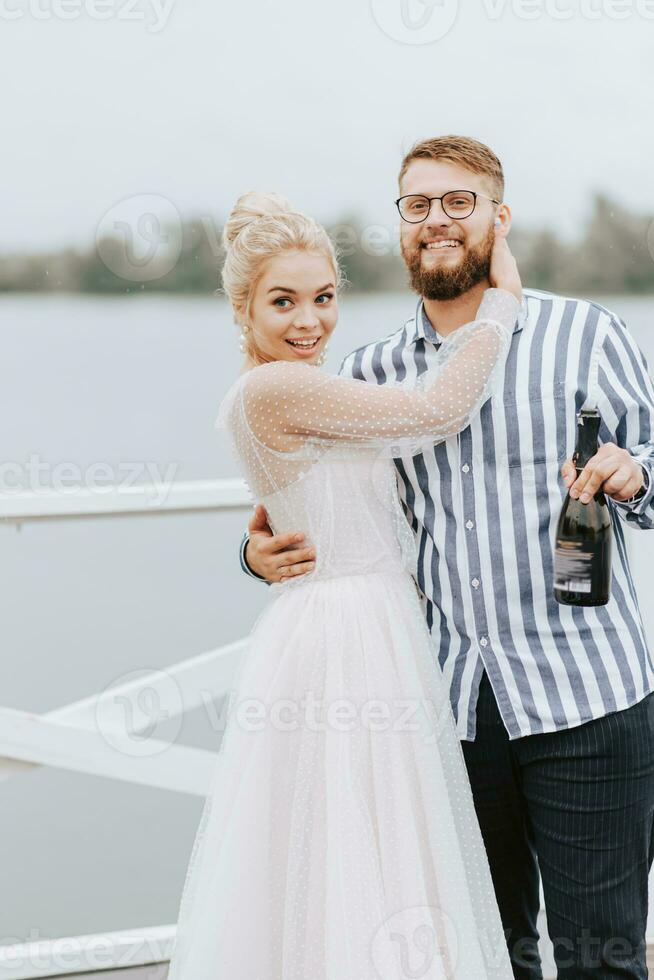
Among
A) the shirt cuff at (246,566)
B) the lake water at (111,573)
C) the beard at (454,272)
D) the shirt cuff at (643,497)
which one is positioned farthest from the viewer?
the lake water at (111,573)

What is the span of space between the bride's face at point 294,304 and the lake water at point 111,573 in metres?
0.92

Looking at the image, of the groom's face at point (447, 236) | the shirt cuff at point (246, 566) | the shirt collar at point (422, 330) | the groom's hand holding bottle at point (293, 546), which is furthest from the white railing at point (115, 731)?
the groom's face at point (447, 236)

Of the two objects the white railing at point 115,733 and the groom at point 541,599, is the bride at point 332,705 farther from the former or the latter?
the white railing at point 115,733

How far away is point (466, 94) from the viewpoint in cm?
1102

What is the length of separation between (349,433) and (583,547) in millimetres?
352

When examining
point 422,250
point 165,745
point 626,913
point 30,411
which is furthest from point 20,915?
point 30,411

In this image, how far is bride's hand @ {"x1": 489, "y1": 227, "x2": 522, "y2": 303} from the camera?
1.53 m

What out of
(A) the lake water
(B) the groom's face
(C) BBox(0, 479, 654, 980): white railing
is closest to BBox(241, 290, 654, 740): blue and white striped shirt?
(B) the groom's face

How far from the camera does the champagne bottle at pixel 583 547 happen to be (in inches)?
56.2

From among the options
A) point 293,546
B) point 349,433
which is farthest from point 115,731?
point 349,433

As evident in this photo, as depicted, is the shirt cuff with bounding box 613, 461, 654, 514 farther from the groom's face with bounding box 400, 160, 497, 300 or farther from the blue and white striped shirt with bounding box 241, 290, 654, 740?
the groom's face with bounding box 400, 160, 497, 300

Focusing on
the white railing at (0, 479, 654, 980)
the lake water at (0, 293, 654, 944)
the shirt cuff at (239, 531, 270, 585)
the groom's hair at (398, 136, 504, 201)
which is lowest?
the lake water at (0, 293, 654, 944)

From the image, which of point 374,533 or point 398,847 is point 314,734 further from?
point 374,533

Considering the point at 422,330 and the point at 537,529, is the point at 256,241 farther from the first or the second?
the point at 537,529
